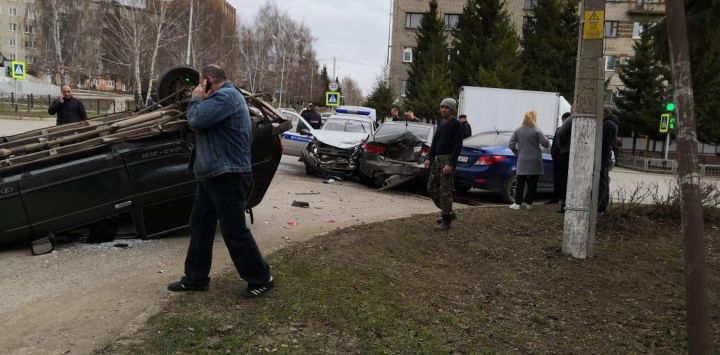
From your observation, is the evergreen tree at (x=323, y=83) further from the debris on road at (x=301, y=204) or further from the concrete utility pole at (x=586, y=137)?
the concrete utility pole at (x=586, y=137)

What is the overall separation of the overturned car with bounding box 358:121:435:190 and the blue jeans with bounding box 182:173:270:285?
7.17m

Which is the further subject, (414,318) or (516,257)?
(516,257)

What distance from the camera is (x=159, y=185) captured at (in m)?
6.53

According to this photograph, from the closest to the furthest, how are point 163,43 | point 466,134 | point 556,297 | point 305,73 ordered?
point 556,297 → point 466,134 → point 163,43 → point 305,73

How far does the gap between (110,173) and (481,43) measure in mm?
35667

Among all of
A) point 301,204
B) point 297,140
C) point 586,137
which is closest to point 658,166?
point 297,140

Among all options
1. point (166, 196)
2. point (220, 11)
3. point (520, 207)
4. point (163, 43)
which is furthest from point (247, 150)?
point (220, 11)

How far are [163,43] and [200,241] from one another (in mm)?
45381

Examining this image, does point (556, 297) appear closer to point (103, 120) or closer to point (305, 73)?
point (103, 120)

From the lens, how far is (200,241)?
467 cm

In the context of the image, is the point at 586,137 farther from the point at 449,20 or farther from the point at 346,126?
the point at 449,20

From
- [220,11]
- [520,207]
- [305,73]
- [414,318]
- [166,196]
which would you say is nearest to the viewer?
[414,318]

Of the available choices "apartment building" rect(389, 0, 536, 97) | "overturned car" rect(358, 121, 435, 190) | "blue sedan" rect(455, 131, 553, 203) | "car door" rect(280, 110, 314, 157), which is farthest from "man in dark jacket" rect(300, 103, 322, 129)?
"apartment building" rect(389, 0, 536, 97)

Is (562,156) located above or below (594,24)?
below
